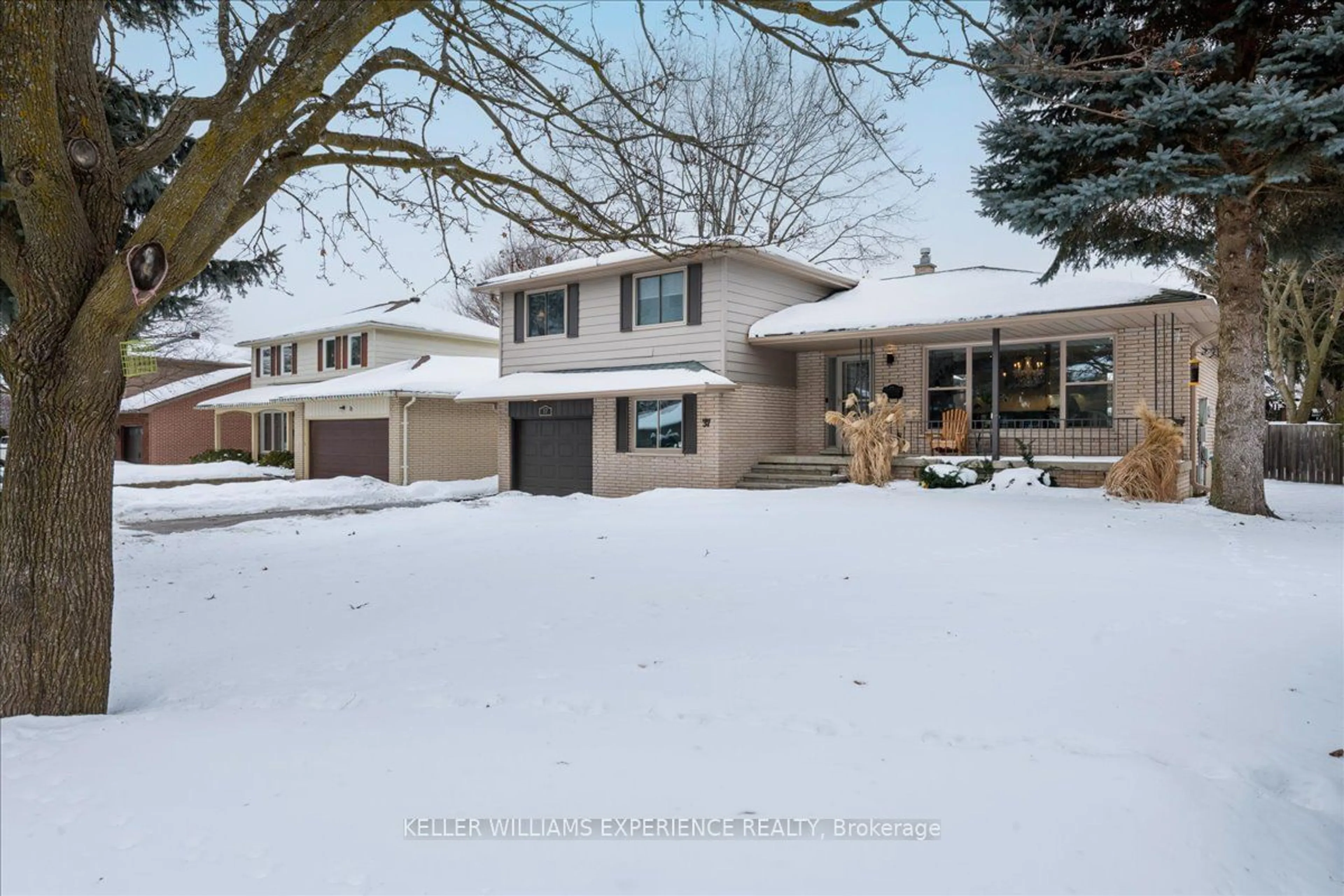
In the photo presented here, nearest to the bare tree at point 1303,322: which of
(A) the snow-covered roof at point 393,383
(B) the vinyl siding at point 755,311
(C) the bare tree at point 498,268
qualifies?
(B) the vinyl siding at point 755,311

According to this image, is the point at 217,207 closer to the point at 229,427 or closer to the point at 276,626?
the point at 276,626

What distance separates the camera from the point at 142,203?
766 centimetres

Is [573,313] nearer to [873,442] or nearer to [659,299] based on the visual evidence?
[659,299]

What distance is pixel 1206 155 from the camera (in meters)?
9.48

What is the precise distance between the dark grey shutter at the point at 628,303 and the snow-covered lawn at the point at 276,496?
5.35 metres

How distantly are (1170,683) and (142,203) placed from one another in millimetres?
9305

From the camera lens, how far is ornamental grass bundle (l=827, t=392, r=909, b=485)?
13883 millimetres

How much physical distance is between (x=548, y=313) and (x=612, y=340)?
220 cm

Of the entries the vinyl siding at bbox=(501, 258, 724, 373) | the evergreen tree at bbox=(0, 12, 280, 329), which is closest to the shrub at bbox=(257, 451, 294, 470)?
the vinyl siding at bbox=(501, 258, 724, 373)

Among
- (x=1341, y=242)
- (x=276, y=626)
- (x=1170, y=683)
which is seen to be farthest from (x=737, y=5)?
(x=1341, y=242)

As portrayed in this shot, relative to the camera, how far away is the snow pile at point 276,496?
14.4 m

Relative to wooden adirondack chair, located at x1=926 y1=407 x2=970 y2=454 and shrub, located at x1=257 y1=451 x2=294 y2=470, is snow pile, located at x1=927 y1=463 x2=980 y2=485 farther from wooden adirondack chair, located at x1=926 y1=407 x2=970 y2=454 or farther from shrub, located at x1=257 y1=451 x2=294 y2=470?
shrub, located at x1=257 y1=451 x2=294 y2=470

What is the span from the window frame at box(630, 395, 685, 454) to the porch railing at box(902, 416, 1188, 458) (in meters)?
4.49

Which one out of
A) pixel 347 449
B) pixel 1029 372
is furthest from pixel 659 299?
pixel 347 449
